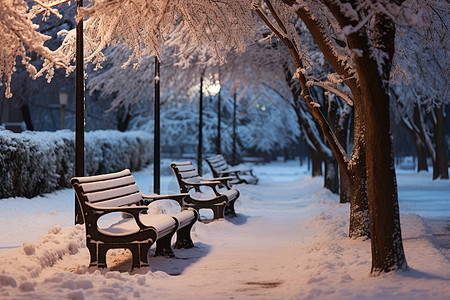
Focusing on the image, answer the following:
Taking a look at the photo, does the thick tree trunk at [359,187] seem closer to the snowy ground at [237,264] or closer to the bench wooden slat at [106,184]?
the snowy ground at [237,264]

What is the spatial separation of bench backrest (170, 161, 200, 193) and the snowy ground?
106 cm

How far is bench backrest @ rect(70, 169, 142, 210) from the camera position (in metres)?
7.71

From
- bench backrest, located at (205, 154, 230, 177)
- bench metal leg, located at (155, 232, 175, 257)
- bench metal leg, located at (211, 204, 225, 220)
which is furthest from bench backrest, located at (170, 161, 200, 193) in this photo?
bench metal leg, located at (155, 232, 175, 257)

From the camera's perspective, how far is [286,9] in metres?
10.7

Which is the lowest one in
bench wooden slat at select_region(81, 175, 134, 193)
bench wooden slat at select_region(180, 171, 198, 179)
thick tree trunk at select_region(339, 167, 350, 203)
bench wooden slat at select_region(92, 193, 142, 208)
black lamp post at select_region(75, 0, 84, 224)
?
thick tree trunk at select_region(339, 167, 350, 203)

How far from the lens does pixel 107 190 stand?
8.41m

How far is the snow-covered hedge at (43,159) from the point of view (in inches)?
559

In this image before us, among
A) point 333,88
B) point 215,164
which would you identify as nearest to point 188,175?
point 333,88

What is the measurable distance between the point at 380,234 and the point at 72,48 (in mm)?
6577

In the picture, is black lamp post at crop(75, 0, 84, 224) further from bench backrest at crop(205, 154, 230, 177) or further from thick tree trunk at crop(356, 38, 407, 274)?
bench backrest at crop(205, 154, 230, 177)

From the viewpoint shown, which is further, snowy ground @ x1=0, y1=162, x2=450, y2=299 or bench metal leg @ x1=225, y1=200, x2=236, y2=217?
bench metal leg @ x1=225, y1=200, x2=236, y2=217

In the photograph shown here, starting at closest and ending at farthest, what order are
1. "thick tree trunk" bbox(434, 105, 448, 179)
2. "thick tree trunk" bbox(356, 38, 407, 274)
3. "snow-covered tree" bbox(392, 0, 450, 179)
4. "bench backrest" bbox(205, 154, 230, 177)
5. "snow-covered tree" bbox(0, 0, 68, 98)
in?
"thick tree trunk" bbox(356, 38, 407, 274) → "snow-covered tree" bbox(0, 0, 68, 98) → "snow-covered tree" bbox(392, 0, 450, 179) → "bench backrest" bbox(205, 154, 230, 177) → "thick tree trunk" bbox(434, 105, 448, 179)

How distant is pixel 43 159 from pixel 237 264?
886 cm

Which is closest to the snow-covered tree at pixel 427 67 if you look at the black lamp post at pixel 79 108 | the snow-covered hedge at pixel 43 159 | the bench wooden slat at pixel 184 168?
the bench wooden slat at pixel 184 168
